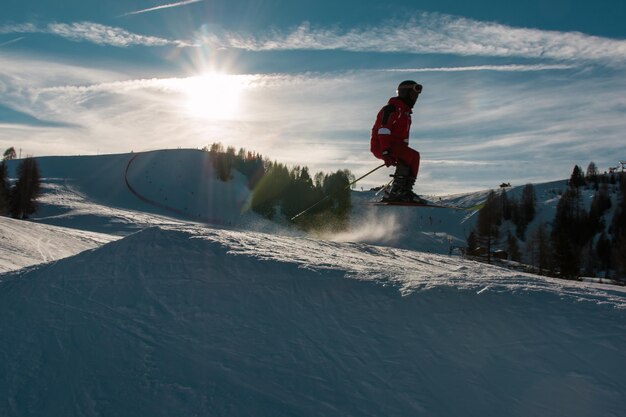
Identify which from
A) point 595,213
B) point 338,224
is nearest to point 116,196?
point 338,224

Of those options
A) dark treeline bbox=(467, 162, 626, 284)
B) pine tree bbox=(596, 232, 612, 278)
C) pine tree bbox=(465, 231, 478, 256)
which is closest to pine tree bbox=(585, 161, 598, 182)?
dark treeline bbox=(467, 162, 626, 284)

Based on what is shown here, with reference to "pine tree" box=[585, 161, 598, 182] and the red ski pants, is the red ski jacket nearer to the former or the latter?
the red ski pants

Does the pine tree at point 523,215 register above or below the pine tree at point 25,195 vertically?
above

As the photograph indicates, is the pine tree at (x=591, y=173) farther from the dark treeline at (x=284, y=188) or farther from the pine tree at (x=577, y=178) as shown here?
the dark treeline at (x=284, y=188)

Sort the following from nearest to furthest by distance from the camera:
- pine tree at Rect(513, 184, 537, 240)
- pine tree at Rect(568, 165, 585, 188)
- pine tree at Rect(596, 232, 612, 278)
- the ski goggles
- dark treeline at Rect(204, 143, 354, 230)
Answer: the ski goggles → dark treeline at Rect(204, 143, 354, 230) → pine tree at Rect(596, 232, 612, 278) → pine tree at Rect(513, 184, 537, 240) → pine tree at Rect(568, 165, 585, 188)

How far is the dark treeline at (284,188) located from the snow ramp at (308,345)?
29.4 metres

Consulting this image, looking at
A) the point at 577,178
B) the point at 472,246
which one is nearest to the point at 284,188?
the point at 472,246

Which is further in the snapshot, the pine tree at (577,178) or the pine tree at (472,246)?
the pine tree at (577,178)

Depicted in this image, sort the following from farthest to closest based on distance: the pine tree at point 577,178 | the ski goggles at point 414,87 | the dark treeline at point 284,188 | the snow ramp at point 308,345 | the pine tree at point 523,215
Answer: the pine tree at point 577,178, the pine tree at point 523,215, the dark treeline at point 284,188, the ski goggles at point 414,87, the snow ramp at point 308,345

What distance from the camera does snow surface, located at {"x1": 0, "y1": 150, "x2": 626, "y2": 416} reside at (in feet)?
16.1

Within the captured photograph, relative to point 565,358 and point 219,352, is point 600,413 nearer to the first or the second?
point 565,358

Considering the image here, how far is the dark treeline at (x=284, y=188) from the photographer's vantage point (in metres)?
42.2

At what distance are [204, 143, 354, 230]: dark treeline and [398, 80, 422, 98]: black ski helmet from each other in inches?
986

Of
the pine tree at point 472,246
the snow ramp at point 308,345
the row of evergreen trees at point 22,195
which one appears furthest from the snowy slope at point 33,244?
the pine tree at point 472,246
